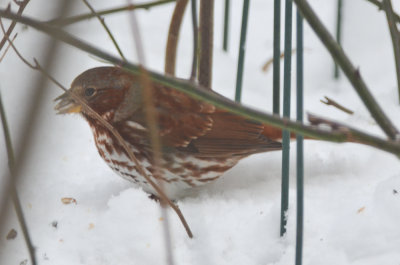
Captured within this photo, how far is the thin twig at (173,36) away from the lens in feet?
9.43

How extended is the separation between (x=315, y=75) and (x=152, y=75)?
2.84 metres

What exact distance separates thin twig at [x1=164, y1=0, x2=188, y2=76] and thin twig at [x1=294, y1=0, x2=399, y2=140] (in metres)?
1.63

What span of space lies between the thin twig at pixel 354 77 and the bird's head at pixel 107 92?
4.39ft

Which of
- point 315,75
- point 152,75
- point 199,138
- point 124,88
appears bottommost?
point 315,75

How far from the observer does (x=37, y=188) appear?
2.48 m

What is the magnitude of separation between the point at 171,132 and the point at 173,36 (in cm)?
64

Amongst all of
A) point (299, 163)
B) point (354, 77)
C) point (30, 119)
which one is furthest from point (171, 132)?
point (30, 119)

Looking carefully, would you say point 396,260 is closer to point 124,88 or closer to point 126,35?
point 124,88

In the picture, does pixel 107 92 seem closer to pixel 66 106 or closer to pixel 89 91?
pixel 89 91

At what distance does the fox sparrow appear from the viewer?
2.46 metres

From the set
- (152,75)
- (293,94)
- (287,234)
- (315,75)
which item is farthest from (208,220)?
(315,75)

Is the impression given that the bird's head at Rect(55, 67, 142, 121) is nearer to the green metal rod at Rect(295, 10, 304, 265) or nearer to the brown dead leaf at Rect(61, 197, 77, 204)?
the brown dead leaf at Rect(61, 197, 77, 204)

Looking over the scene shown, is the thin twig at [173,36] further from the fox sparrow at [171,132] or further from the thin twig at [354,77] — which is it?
the thin twig at [354,77]

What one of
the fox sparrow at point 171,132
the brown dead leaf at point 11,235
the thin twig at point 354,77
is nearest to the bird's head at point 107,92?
the fox sparrow at point 171,132
